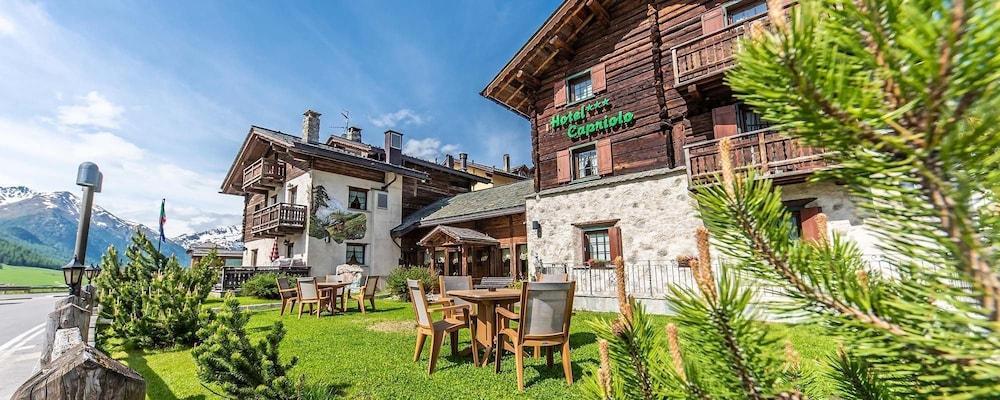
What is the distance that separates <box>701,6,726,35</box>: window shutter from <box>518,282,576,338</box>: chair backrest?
9.44 metres

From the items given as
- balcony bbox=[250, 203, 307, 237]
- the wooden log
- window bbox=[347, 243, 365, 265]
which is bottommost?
the wooden log

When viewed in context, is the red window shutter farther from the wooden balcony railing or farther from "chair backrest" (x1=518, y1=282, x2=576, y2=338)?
"chair backrest" (x1=518, y1=282, x2=576, y2=338)

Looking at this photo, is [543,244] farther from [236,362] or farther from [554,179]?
[236,362]

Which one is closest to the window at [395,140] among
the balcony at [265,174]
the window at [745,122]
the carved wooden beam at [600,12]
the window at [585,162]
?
the balcony at [265,174]

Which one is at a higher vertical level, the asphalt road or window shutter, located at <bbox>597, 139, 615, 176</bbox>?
window shutter, located at <bbox>597, 139, 615, 176</bbox>

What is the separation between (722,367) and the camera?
83cm

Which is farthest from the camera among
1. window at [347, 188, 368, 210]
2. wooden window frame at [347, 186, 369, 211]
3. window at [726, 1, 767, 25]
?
window at [347, 188, 368, 210]

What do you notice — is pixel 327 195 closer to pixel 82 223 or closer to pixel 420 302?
pixel 82 223

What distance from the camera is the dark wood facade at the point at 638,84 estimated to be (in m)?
10.3

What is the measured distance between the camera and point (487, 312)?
219 inches

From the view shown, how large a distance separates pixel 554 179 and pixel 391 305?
6.60 metres

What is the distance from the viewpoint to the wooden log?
165 centimetres

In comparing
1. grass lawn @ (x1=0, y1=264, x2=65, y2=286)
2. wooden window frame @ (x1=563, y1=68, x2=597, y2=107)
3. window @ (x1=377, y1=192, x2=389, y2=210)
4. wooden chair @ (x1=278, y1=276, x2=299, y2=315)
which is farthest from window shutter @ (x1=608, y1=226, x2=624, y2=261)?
grass lawn @ (x1=0, y1=264, x2=65, y2=286)

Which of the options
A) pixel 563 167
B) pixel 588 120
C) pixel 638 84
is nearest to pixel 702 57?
pixel 638 84
